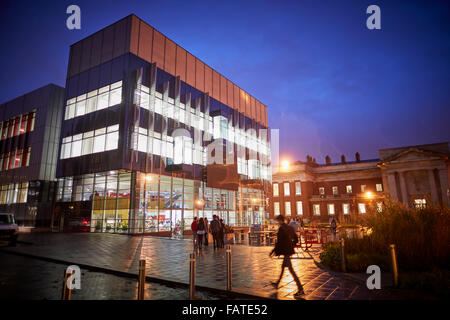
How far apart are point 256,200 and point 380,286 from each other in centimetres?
3357

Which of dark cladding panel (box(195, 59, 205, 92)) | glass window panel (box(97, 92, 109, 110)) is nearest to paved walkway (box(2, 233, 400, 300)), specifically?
glass window panel (box(97, 92, 109, 110))

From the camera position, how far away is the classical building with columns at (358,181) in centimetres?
5016

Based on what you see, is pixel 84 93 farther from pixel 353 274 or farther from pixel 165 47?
→ pixel 353 274

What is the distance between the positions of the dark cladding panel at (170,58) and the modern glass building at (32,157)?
16665 millimetres

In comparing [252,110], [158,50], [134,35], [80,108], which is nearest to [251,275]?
[134,35]

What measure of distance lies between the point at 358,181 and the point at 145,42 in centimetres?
5110

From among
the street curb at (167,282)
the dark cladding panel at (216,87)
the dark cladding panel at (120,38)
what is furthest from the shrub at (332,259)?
the dark cladding panel at (216,87)

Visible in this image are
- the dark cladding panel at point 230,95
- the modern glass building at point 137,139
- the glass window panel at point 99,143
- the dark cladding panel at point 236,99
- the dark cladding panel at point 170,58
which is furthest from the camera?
the dark cladding panel at point 236,99

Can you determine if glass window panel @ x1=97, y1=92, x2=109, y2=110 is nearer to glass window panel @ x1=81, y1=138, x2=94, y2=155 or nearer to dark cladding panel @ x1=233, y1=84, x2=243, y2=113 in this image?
glass window panel @ x1=81, y1=138, x2=94, y2=155

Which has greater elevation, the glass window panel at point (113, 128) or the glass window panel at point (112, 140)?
the glass window panel at point (113, 128)

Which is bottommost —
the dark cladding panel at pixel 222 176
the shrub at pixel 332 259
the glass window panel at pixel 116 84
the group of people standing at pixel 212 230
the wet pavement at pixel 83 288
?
the wet pavement at pixel 83 288

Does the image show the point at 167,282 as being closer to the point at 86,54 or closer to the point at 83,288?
the point at 83,288

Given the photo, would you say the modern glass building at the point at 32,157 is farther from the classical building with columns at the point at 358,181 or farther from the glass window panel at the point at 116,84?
the classical building with columns at the point at 358,181

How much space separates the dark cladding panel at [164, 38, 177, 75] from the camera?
28.8 m
